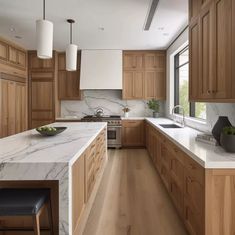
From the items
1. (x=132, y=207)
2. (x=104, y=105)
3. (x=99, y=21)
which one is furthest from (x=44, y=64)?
(x=132, y=207)

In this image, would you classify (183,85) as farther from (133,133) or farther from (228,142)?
(228,142)

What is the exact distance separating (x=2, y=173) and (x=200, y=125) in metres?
3.04

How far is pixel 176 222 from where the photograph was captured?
2557 millimetres

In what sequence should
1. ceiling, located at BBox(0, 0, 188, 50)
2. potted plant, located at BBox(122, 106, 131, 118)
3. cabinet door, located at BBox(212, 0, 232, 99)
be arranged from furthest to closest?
potted plant, located at BBox(122, 106, 131, 118)
ceiling, located at BBox(0, 0, 188, 50)
cabinet door, located at BBox(212, 0, 232, 99)

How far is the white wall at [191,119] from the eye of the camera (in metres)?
2.88

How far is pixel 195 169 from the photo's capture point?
6.53 feet

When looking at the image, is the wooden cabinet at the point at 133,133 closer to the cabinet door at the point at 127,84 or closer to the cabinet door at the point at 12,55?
Result: the cabinet door at the point at 127,84

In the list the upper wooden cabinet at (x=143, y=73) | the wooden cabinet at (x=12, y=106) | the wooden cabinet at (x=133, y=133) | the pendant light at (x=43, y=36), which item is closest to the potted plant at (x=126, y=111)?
the upper wooden cabinet at (x=143, y=73)

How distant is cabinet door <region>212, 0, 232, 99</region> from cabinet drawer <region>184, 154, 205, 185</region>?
64cm

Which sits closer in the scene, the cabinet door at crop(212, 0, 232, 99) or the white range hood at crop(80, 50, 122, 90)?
the cabinet door at crop(212, 0, 232, 99)

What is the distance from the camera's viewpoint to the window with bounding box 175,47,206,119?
4670mm

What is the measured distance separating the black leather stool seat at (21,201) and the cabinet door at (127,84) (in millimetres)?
5100

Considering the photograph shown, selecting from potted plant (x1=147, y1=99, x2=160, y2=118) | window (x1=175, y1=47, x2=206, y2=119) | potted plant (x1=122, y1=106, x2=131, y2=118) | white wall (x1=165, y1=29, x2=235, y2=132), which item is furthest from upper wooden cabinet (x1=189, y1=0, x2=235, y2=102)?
potted plant (x1=122, y1=106, x2=131, y2=118)

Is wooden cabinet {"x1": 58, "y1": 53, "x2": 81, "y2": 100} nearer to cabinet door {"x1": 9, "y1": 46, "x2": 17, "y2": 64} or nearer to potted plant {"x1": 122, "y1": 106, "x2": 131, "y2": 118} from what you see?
cabinet door {"x1": 9, "y1": 46, "x2": 17, "y2": 64}
